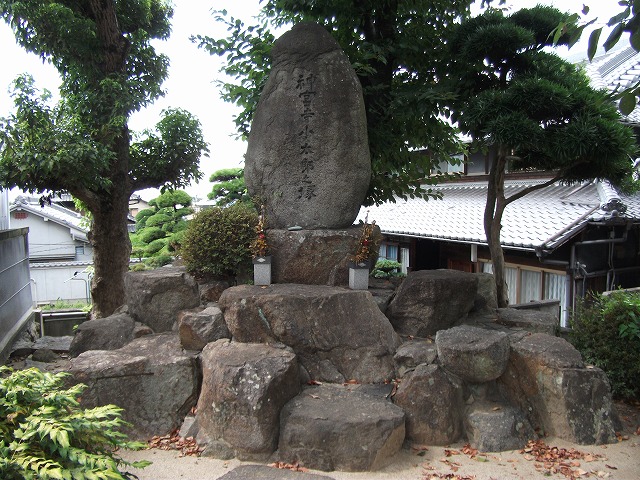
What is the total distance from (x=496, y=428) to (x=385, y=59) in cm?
506

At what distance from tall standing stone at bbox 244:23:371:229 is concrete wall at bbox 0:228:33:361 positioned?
536 centimetres

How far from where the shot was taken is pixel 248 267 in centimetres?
616

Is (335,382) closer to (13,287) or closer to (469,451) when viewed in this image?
(469,451)

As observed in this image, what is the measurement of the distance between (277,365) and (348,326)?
990 mm

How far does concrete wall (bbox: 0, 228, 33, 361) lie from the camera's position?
852 cm

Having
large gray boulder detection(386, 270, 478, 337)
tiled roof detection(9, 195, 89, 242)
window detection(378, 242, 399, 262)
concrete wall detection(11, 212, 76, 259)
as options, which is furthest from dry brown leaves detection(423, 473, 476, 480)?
concrete wall detection(11, 212, 76, 259)

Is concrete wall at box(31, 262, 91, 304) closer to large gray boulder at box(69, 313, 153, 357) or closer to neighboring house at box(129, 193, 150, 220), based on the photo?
neighboring house at box(129, 193, 150, 220)

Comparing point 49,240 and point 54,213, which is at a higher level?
point 54,213

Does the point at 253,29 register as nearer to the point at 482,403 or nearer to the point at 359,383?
the point at 359,383

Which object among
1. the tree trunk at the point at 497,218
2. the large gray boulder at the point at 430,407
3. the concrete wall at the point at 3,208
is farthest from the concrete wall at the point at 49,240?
the large gray boulder at the point at 430,407

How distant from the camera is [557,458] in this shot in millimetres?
4480

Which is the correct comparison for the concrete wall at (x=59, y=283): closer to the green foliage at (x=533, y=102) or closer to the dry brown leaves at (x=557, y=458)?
the green foliage at (x=533, y=102)

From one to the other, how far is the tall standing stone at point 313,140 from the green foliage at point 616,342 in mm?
3302

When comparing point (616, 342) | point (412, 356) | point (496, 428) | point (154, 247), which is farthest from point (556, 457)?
point (154, 247)
